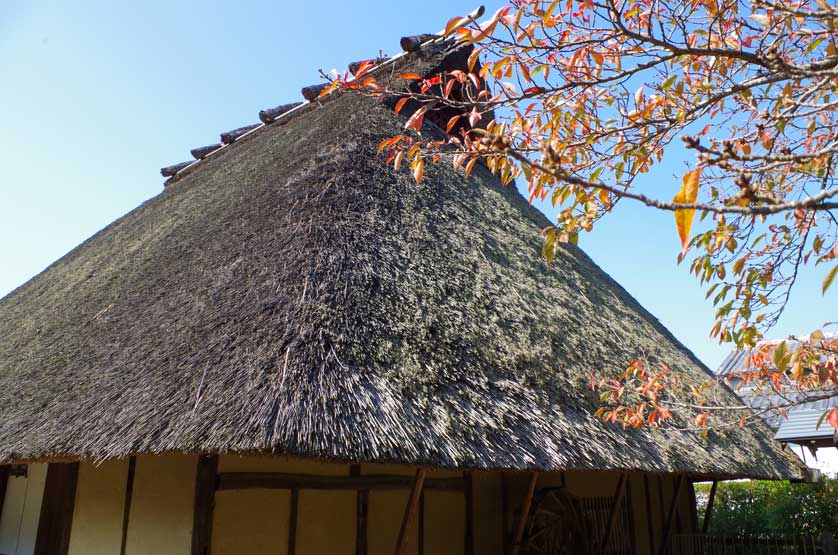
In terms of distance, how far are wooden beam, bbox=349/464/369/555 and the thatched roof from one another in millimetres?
1175

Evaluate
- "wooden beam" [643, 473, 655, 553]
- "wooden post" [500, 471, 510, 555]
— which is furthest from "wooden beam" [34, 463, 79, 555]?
"wooden beam" [643, 473, 655, 553]

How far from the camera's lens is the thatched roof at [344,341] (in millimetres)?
2957

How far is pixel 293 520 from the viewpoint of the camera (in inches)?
151

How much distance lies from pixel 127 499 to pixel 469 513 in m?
2.67

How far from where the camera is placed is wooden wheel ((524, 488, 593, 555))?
509 centimetres

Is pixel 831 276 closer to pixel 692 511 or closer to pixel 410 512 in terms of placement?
pixel 410 512

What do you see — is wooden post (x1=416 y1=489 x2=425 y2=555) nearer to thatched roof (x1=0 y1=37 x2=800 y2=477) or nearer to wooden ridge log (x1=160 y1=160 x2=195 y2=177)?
thatched roof (x1=0 y1=37 x2=800 y2=477)

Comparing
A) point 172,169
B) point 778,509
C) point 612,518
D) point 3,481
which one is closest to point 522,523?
point 612,518

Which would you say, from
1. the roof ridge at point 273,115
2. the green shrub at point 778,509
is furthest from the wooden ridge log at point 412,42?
the green shrub at point 778,509

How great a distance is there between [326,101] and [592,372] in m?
5.59

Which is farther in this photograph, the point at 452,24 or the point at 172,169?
the point at 172,169

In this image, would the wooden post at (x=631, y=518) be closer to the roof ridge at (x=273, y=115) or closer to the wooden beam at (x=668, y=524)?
the wooden beam at (x=668, y=524)

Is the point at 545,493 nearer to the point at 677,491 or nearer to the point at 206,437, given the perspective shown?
the point at 677,491

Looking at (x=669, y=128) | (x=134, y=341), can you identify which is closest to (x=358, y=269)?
(x=134, y=341)
